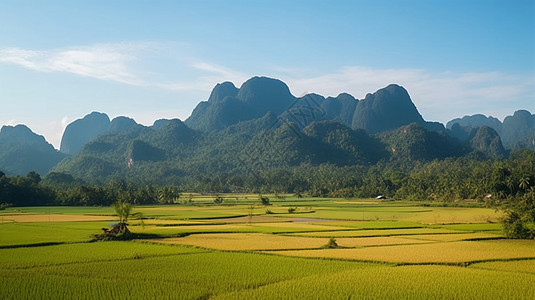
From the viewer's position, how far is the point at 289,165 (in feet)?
349

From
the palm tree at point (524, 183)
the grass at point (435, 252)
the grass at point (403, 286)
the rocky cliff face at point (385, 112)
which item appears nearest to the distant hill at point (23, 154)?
the rocky cliff face at point (385, 112)

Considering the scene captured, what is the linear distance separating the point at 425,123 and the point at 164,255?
505 ft

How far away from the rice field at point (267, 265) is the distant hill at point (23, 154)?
113 m

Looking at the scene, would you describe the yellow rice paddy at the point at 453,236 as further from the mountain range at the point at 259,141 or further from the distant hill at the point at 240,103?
the distant hill at the point at 240,103

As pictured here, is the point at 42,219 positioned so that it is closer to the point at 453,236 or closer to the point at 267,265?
the point at 267,265

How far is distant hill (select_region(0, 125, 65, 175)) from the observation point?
133500 mm

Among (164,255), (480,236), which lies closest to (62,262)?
(164,255)

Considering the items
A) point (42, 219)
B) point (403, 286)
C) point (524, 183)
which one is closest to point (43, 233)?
point (42, 219)

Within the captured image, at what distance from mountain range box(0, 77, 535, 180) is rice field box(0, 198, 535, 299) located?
2959 inches

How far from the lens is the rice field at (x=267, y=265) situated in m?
12.6

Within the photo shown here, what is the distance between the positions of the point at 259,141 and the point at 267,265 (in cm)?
9699

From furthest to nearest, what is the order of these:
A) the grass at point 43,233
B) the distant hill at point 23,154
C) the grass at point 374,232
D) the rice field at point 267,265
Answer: the distant hill at point 23,154 → the grass at point 374,232 → the grass at point 43,233 → the rice field at point 267,265

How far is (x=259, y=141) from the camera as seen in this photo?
113000 millimetres

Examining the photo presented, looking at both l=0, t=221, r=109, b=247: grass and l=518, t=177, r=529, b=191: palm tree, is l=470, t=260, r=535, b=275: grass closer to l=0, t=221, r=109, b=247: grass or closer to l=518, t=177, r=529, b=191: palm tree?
l=0, t=221, r=109, b=247: grass
